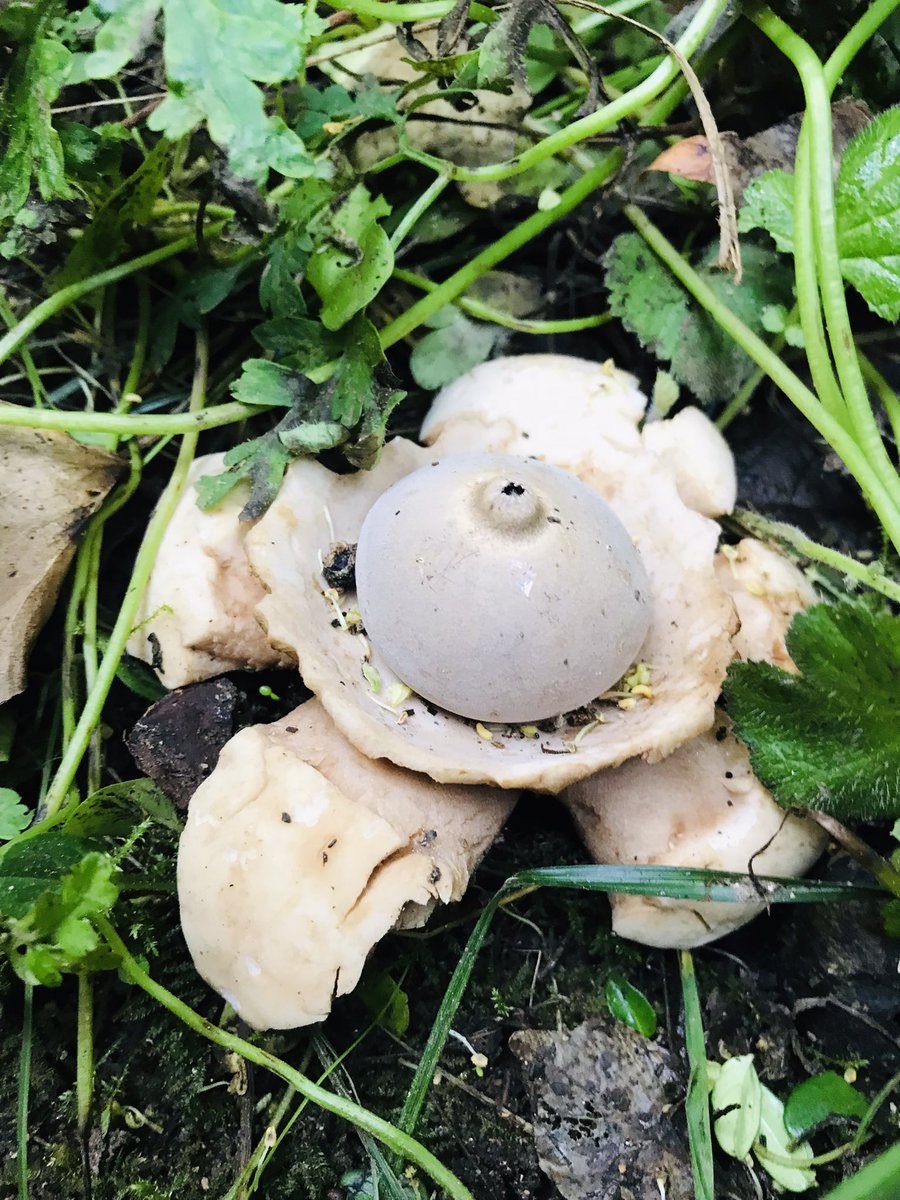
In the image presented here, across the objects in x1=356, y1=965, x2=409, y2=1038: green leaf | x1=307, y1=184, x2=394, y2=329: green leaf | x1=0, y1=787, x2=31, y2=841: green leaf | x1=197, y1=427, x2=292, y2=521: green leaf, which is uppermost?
x1=307, y1=184, x2=394, y2=329: green leaf

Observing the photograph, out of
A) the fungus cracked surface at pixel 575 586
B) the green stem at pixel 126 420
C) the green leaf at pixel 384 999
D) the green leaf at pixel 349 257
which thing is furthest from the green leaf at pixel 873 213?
the green leaf at pixel 384 999

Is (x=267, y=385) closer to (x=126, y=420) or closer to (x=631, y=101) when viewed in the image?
(x=126, y=420)

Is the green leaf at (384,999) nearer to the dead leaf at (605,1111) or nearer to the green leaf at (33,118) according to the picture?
the dead leaf at (605,1111)

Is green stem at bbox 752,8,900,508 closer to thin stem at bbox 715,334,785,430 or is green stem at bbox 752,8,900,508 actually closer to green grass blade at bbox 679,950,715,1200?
thin stem at bbox 715,334,785,430

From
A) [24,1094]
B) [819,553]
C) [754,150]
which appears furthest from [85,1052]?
[754,150]

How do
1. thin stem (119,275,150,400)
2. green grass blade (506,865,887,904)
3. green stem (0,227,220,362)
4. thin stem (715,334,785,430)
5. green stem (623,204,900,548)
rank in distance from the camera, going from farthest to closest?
thin stem (715,334,785,430), thin stem (119,275,150,400), green stem (0,227,220,362), green stem (623,204,900,548), green grass blade (506,865,887,904)

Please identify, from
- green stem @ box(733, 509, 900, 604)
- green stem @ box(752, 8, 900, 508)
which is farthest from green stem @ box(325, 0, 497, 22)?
green stem @ box(733, 509, 900, 604)

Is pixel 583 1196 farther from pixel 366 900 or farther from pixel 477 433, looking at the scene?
pixel 477 433
